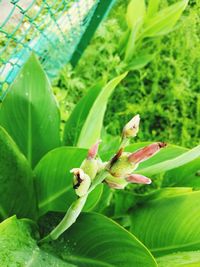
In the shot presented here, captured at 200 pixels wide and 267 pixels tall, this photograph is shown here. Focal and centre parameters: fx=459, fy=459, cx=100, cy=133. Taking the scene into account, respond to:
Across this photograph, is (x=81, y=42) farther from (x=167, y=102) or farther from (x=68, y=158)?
(x=68, y=158)

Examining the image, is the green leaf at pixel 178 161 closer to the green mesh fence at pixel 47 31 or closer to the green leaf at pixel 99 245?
the green leaf at pixel 99 245

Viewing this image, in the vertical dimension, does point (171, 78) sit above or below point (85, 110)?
below

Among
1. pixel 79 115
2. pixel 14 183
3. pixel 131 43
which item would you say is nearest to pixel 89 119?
pixel 79 115

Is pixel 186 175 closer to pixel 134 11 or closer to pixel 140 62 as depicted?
pixel 140 62

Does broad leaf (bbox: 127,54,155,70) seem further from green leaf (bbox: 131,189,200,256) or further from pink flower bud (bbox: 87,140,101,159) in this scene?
pink flower bud (bbox: 87,140,101,159)

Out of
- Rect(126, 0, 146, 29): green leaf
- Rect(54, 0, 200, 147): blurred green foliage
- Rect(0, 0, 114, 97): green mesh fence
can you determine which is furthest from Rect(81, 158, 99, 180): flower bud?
Rect(126, 0, 146, 29): green leaf

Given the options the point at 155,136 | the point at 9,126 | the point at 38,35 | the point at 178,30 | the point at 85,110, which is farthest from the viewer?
the point at 178,30

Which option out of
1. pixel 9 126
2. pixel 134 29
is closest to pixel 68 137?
pixel 9 126
